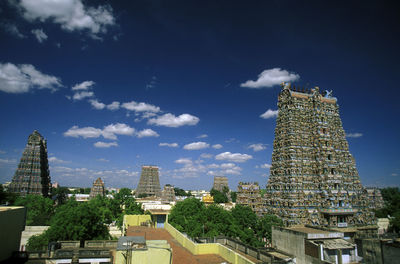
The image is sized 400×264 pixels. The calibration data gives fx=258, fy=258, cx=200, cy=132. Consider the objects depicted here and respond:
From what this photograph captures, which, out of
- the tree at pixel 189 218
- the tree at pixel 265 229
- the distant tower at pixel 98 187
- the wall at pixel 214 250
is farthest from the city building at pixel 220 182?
the wall at pixel 214 250

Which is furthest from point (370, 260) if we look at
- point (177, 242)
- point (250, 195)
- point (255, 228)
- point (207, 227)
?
point (250, 195)

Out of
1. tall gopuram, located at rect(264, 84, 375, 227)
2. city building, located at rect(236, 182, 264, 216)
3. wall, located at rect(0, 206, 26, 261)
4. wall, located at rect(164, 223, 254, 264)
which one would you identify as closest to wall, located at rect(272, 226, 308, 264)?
wall, located at rect(164, 223, 254, 264)

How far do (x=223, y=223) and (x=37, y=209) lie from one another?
42.8 meters

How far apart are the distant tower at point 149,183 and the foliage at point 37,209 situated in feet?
228

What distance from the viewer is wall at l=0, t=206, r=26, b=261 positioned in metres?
16.0

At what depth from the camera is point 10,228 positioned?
16.8 meters

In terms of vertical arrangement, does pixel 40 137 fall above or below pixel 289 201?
above

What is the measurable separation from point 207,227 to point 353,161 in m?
38.9

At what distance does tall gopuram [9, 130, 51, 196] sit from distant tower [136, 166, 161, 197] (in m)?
51.1

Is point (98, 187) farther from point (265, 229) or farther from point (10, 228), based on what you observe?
point (10, 228)

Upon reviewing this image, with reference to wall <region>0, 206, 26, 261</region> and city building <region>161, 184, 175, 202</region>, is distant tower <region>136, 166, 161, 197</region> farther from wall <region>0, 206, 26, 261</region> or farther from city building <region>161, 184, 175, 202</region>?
wall <region>0, 206, 26, 261</region>

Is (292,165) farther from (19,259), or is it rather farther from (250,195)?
(19,259)

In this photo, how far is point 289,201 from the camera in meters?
48.7

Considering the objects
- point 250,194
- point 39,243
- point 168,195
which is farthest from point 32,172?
point 250,194
